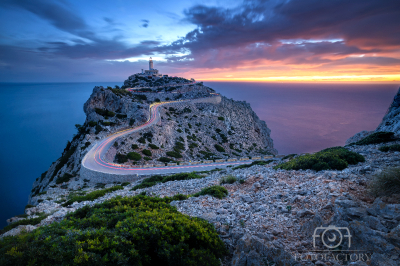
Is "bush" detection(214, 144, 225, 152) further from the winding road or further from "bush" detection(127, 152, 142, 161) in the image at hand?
"bush" detection(127, 152, 142, 161)

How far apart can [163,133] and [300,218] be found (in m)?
38.0

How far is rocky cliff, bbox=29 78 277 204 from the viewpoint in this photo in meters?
30.9

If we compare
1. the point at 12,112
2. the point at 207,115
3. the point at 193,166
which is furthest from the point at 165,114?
the point at 12,112

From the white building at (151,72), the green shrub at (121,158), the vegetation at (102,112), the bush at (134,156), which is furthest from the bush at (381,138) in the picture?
the white building at (151,72)

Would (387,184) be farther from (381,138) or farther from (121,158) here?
(121,158)

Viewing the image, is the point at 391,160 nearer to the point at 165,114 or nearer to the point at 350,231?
the point at 350,231

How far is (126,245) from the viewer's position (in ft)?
15.5

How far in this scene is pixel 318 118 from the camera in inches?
5817

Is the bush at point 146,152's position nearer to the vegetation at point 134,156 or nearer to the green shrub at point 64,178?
the vegetation at point 134,156
